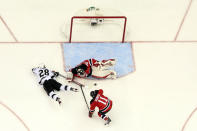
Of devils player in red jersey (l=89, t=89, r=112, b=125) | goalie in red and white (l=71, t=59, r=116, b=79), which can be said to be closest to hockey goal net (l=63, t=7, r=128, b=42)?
goalie in red and white (l=71, t=59, r=116, b=79)

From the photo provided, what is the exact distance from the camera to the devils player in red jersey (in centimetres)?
590

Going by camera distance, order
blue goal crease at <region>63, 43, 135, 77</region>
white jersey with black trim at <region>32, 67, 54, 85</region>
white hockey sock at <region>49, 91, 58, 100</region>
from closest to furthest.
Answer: white hockey sock at <region>49, 91, 58, 100</region> < white jersey with black trim at <region>32, 67, 54, 85</region> < blue goal crease at <region>63, 43, 135, 77</region>

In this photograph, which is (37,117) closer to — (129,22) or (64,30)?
(64,30)

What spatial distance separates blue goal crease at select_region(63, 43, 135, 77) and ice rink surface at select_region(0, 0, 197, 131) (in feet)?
0.34

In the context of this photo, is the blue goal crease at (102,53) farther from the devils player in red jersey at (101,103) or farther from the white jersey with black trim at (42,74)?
the devils player in red jersey at (101,103)

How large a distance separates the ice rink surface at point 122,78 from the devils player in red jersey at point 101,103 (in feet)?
0.46

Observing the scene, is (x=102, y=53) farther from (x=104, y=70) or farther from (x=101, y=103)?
(x=101, y=103)

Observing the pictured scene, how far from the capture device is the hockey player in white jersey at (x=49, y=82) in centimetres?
623

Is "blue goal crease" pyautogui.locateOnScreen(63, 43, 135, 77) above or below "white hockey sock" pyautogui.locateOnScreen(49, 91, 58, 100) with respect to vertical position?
above

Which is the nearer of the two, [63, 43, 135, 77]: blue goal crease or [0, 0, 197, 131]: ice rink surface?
[0, 0, 197, 131]: ice rink surface

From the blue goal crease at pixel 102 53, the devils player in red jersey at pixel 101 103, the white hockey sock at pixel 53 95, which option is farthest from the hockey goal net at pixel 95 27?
the devils player in red jersey at pixel 101 103

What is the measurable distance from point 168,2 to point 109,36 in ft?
4.69

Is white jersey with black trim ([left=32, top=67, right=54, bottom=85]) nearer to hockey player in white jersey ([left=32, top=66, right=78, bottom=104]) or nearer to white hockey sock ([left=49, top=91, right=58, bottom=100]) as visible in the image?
hockey player in white jersey ([left=32, top=66, right=78, bottom=104])

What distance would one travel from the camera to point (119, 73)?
6629mm
